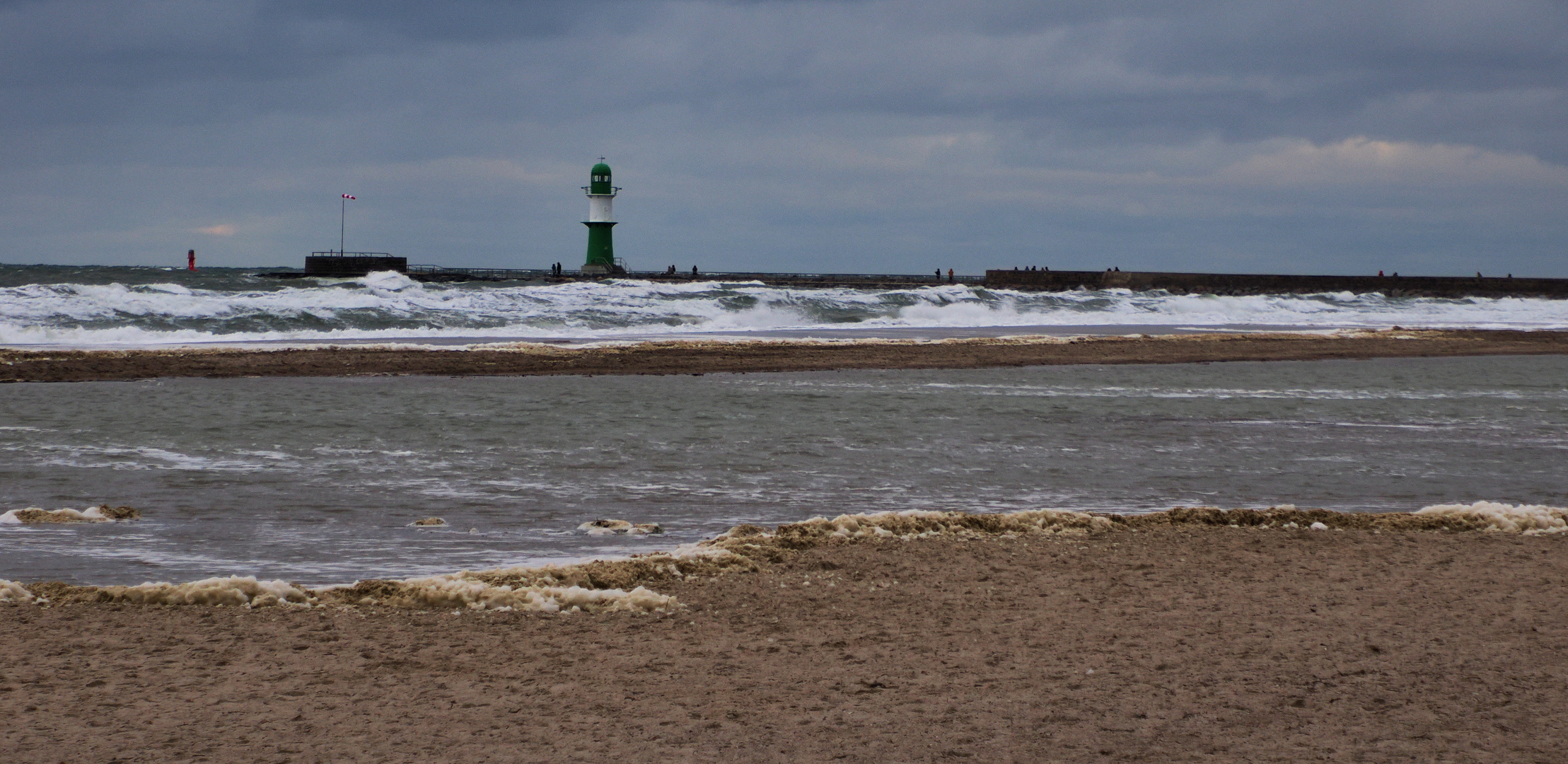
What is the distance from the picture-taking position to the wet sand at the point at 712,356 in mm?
20109

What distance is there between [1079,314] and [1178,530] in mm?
43232

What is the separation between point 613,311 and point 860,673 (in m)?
36.4

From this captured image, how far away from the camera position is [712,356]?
24391 mm

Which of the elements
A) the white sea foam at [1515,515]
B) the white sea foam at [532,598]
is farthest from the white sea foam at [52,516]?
the white sea foam at [1515,515]

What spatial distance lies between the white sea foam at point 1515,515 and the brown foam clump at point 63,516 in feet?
25.6

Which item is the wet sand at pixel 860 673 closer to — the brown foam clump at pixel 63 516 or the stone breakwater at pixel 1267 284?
the brown foam clump at pixel 63 516

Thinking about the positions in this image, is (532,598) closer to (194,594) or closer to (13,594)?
(194,594)

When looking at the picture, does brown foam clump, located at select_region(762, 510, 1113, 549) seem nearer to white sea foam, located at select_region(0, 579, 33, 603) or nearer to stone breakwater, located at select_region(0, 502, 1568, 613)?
stone breakwater, located at select_region(0, 502, 1568, 613)

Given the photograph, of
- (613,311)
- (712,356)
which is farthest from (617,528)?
(613,311)

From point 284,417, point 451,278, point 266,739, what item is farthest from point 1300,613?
point 451,278

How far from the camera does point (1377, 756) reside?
3.62m

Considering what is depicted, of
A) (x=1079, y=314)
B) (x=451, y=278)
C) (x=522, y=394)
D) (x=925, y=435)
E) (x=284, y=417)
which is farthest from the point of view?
(x=451, y=278)

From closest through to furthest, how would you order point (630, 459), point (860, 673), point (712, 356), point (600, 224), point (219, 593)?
point (860, 673)
point (219, 593)
point (630, 459)
point (712, 356)
point (600, 224)

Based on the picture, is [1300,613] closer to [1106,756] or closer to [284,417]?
[1106,756]
